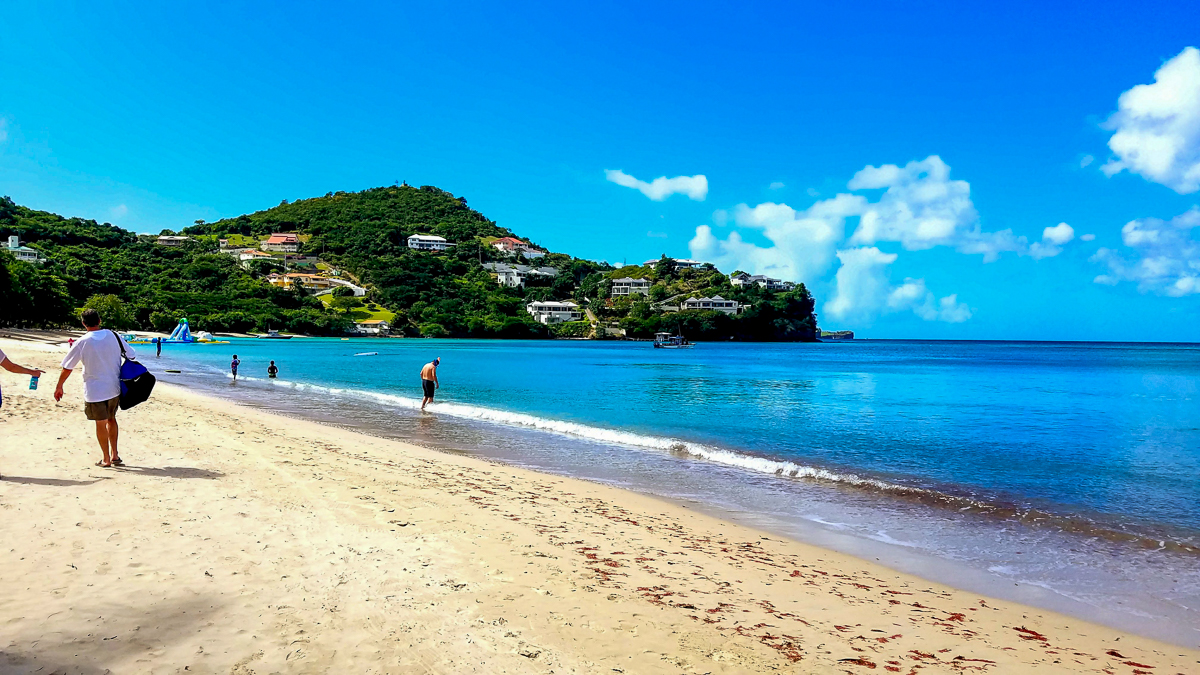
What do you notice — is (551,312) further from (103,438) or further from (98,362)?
(98,362)

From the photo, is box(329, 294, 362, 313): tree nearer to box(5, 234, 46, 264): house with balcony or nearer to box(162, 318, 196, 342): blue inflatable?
box(5, 234, 46, 264): house with balcony

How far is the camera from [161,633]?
4027mm

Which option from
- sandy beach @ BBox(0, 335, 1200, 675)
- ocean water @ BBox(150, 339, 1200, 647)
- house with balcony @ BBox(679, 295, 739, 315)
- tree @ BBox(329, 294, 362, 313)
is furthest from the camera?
house with balcony @ BBox(679, 295, 739, 315)

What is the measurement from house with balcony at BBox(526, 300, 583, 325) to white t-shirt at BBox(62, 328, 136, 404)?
461ft

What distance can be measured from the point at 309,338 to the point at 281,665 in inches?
4904

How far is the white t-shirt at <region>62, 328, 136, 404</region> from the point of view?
26.4 ft

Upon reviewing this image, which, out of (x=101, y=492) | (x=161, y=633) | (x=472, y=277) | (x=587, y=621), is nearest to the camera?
(x=161, y=633)

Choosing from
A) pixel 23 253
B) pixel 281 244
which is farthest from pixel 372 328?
pixel 281 244

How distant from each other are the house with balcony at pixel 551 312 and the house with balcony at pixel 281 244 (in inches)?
2801

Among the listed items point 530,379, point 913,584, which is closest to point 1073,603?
point 913,584

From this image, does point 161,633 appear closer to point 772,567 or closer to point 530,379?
point 772,567

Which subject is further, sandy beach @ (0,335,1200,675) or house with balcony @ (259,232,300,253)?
house with balcony @ (259,232,300,253)

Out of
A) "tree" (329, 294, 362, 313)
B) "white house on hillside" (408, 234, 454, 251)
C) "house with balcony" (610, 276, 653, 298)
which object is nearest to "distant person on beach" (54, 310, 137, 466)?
"tree" (329, 294, 362, 313)

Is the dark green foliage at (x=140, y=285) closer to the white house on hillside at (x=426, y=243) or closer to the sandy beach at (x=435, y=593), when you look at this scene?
the white house on hillside at (x=426, y=243)
